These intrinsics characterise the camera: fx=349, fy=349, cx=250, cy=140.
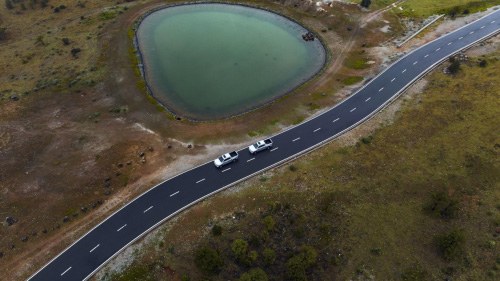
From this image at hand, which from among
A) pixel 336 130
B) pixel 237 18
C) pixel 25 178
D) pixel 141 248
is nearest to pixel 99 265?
pixel 141 248

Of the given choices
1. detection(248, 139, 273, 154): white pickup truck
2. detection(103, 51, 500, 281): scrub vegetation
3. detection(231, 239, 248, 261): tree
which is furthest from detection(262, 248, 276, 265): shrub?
detection(248, 139, 273, 154): white pickup truck

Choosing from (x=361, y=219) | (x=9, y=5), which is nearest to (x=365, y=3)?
(x=361, y=219)

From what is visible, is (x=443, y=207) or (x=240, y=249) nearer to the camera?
(x=240, y=249)

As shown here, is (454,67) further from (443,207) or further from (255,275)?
(255,275)

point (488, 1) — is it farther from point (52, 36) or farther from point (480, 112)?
point (52, 36)

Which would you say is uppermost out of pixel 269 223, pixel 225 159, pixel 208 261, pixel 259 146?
pixel 259 146

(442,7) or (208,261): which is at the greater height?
(442,7)

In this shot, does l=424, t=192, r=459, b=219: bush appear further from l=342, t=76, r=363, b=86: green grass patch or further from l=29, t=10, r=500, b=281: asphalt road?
l=342, t=76, r=363, b=86: green grass patch
